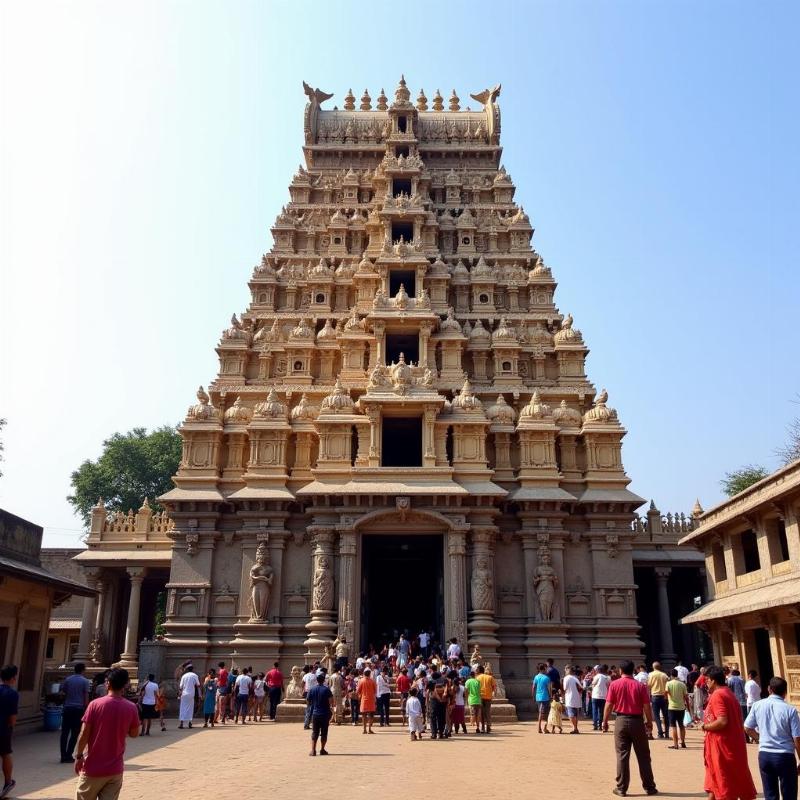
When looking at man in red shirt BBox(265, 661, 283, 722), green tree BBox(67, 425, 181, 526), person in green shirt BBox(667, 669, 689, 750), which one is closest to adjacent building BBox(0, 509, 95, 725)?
man in red shirt BBox(265, 661, 283, 722)

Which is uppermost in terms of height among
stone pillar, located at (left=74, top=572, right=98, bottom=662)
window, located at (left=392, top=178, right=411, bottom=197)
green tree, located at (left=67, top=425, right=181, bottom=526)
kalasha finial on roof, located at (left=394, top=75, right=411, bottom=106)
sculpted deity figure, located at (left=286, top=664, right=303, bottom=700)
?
kalasha finial on roof, located at (left=394, top=75, right=411, bottom=106)

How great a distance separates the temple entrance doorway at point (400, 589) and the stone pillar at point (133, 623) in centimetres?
980

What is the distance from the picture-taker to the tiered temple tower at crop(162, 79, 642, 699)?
26500 millimetres

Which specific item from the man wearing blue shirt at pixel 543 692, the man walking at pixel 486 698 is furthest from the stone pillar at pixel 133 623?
the man wearing blue shirt at pixel 543 692

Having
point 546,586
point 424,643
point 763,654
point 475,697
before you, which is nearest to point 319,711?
point 475,697

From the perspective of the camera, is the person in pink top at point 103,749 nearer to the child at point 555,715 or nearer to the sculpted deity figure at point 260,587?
the child at point 555,715

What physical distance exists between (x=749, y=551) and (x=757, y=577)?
2.53m

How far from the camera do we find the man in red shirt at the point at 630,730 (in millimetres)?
10688

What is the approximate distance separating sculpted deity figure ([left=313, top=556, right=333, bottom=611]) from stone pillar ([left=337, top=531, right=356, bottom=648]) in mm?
455

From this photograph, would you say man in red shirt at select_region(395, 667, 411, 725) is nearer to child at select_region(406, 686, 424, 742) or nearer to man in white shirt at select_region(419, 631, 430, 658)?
child at select_region(406, 686, 424, 742)

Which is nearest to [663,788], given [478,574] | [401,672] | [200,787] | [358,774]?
[358,774]

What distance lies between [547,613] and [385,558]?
950cm

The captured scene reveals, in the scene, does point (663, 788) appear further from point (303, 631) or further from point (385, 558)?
point (385, 558)

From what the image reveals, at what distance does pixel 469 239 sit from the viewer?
37.4m
